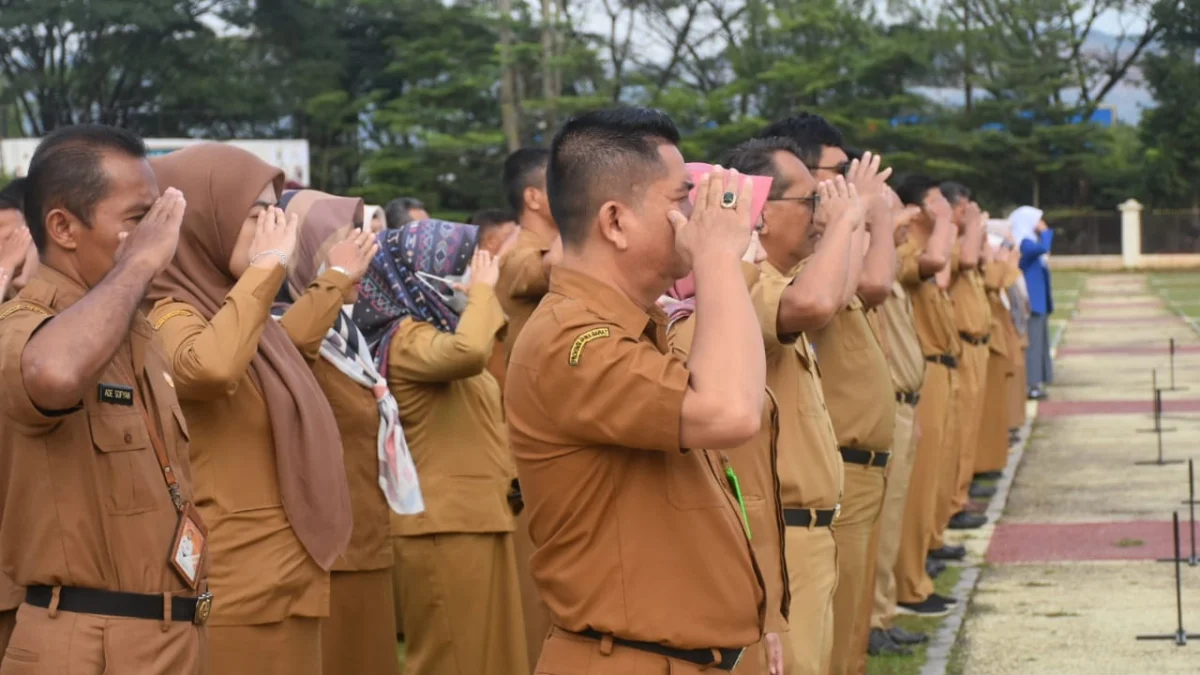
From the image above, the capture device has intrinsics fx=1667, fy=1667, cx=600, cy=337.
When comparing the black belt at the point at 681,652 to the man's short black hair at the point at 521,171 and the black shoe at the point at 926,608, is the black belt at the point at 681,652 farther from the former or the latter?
the black shoe at the point at 926,608

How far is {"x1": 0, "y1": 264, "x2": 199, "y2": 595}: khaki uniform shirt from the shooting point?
11.8 feet

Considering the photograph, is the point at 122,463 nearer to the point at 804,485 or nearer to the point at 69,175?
the point at 69,175

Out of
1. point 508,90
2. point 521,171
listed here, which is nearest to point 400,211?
point 521,171

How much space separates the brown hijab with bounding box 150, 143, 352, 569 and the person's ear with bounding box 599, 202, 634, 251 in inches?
63.5

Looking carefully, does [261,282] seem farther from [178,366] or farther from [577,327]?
[577,327]

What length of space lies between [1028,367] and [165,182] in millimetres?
15897

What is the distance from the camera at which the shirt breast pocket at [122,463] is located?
3.64m

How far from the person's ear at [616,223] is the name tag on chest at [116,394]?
1.16 meters

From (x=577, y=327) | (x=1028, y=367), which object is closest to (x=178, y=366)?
(x=577, y=327)

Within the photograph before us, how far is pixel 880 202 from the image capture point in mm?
6238

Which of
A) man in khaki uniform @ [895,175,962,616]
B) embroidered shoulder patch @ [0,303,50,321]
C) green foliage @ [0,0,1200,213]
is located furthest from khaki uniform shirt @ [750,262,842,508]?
green foliage @ [0,0,1200,213]

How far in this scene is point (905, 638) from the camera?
8258mm

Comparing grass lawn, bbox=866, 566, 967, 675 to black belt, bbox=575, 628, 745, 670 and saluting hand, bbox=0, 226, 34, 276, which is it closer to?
saluting hand, bbox=0, 226, 34, 276

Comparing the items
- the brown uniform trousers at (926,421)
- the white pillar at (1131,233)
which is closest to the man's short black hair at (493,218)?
the brown uniform trousers at (926,421)
